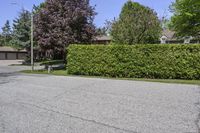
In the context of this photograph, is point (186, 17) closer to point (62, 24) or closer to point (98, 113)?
point (62, 24)

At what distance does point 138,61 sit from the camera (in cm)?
1941

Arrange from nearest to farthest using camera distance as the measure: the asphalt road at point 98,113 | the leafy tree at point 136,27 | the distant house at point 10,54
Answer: the asphalt road at point 98,113
the leafy tree at point 136,27
the distant house at point 10,54

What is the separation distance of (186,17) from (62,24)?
13995 millimetres

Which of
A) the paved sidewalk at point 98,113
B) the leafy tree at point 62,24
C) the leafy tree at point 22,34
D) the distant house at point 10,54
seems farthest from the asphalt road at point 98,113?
the distant house at point 10,54

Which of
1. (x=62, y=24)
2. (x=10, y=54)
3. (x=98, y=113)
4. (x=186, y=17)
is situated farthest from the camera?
(x=10, y=54)

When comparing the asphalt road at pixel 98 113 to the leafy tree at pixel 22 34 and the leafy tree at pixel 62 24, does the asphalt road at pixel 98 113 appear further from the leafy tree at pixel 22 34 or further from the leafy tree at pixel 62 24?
the leafy tree at pixel 22 34

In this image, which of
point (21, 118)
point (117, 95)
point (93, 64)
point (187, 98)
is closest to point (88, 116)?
point (21, 118)

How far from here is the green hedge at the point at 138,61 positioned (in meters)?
18.0

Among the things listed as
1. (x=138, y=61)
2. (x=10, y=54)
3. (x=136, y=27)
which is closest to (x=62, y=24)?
(x=136, y=27)

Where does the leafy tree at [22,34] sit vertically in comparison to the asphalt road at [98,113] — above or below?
above

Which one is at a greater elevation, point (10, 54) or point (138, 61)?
point (138, 61)

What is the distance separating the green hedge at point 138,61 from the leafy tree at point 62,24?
4.24 m

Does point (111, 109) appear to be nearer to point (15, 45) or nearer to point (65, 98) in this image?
point (65, 98)

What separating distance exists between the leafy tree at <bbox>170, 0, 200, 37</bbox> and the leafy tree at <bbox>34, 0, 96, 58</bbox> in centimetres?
1019
